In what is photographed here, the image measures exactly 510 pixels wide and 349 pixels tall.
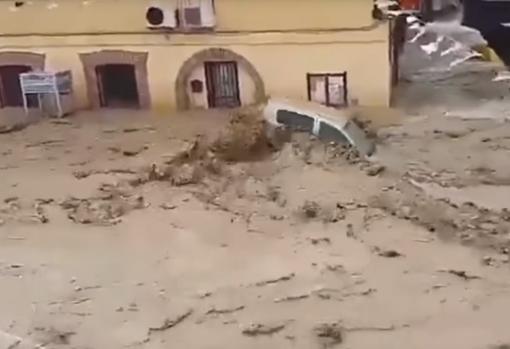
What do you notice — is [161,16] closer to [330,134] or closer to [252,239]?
[330,134]

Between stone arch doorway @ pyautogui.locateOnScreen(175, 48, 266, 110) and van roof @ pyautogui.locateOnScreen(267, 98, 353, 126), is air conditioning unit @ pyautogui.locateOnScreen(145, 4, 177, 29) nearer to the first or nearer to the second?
stone arch doorway @ pyautogui.locateOnScreen(175, 48, 266, 110)

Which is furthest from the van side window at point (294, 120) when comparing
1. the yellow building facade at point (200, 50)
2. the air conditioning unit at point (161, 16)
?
the air conditioning unit at point (161, 16)

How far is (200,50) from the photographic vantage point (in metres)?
1.14

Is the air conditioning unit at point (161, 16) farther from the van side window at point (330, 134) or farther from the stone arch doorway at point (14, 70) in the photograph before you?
the van side window at point (330, 134)

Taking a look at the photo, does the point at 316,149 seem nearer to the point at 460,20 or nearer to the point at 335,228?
the point at 335,228

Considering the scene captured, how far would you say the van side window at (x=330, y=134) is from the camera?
0.98m

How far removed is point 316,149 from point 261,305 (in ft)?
1.13

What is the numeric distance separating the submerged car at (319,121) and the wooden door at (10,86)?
0.37m

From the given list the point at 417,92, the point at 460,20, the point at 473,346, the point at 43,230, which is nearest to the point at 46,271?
the point at 43,230

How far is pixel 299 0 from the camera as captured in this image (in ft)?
3.64

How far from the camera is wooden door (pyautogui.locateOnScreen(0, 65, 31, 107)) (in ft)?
3.98

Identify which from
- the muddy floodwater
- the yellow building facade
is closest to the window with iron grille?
the yellow building facade

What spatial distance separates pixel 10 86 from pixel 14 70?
0.02 meters

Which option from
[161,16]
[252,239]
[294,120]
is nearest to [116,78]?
[161,16]
